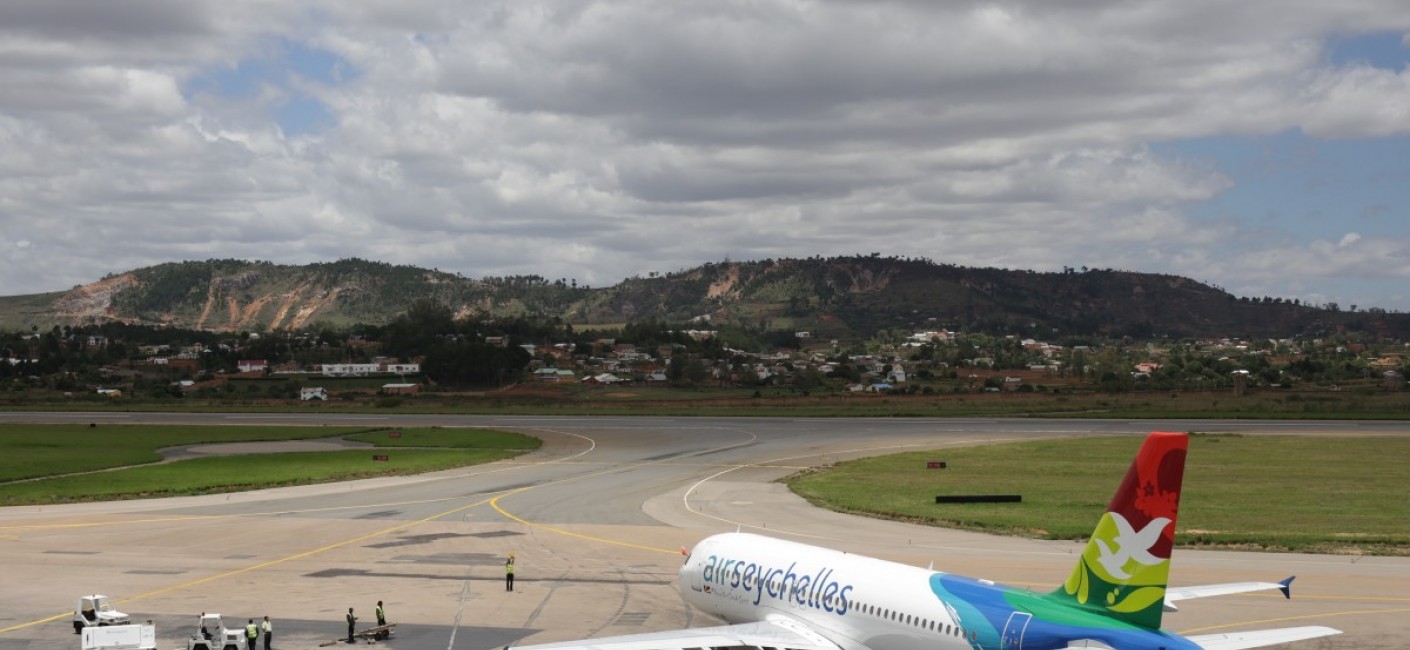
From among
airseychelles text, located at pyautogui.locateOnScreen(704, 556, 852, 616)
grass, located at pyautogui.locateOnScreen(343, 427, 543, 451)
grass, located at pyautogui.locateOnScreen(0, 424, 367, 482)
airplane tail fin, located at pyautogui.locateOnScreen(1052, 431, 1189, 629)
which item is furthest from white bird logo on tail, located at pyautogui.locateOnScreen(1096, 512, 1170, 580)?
grass, located at pyautogui.locateOnScreen(343, 427, 543, 451)

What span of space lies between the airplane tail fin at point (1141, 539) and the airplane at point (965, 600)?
0.08 ft

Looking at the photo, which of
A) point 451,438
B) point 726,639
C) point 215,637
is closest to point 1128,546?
point 726,639

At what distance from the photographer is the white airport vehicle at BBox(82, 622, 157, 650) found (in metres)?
40.5

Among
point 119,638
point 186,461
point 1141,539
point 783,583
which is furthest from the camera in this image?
point 186,461

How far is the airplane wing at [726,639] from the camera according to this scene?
32.3m

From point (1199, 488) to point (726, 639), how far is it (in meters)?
58.9

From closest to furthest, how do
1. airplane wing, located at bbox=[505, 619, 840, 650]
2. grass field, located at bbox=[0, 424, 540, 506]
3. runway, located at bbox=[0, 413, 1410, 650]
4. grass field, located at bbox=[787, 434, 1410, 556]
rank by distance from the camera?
1. airplane wing, located at bbox=[505, 619, 840, 650]
2. runway, located at bbox=[0, 413, 1410, 650]
3. grass field, located at bbox=[787, 434, 1410, 556]
4. grass field, located at bbox=[0, 424, 540, 506]

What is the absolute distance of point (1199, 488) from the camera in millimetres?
84500

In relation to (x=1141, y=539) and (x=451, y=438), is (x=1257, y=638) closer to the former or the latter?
(x=1141, y=539)

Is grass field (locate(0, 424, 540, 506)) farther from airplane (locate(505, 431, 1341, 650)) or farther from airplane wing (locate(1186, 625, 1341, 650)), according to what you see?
airplane wing (locate(1186, 625, 1341, 650))

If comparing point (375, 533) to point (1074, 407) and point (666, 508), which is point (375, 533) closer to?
point (666, 508)

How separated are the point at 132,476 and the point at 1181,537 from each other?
7506 cm

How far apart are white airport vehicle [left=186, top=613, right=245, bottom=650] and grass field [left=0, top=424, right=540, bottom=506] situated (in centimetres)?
4771

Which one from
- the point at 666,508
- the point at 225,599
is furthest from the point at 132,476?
the point at 225,599
